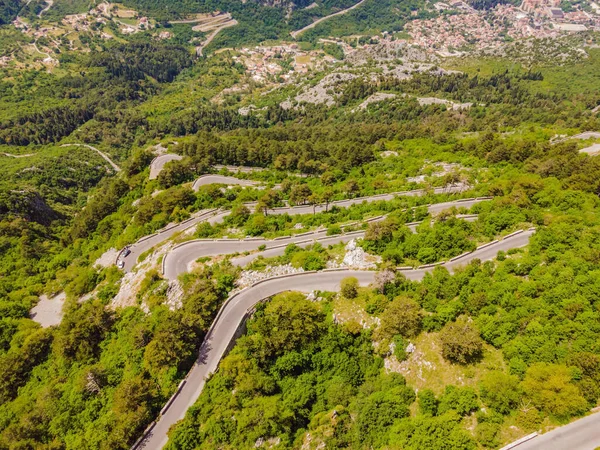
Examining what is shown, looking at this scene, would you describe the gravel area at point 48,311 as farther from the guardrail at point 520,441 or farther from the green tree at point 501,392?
the guardrail at point 520,441

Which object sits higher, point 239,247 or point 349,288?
point 349,288

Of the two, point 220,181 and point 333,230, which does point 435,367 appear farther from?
point 220,181

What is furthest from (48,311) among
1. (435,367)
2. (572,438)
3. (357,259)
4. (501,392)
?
(572,438)

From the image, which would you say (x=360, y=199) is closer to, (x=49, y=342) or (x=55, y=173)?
(x=49, y=342)

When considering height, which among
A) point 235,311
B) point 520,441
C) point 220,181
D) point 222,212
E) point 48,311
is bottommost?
point 48,311

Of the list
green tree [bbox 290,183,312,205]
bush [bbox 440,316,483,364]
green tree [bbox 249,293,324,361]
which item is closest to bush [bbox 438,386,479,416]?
bush [bbox 440,316,483,364]

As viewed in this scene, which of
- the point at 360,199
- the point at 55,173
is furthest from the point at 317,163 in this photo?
the point at 55,173

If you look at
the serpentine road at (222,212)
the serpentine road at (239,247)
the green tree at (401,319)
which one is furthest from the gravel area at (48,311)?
the green tree at (401,319)

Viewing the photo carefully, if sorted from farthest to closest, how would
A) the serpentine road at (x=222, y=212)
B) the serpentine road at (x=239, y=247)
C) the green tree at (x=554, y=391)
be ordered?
the serpentine road at (x=222, y=212), the serpentine road at (x=239, y=247), the green tree at (x=554, y=391)
